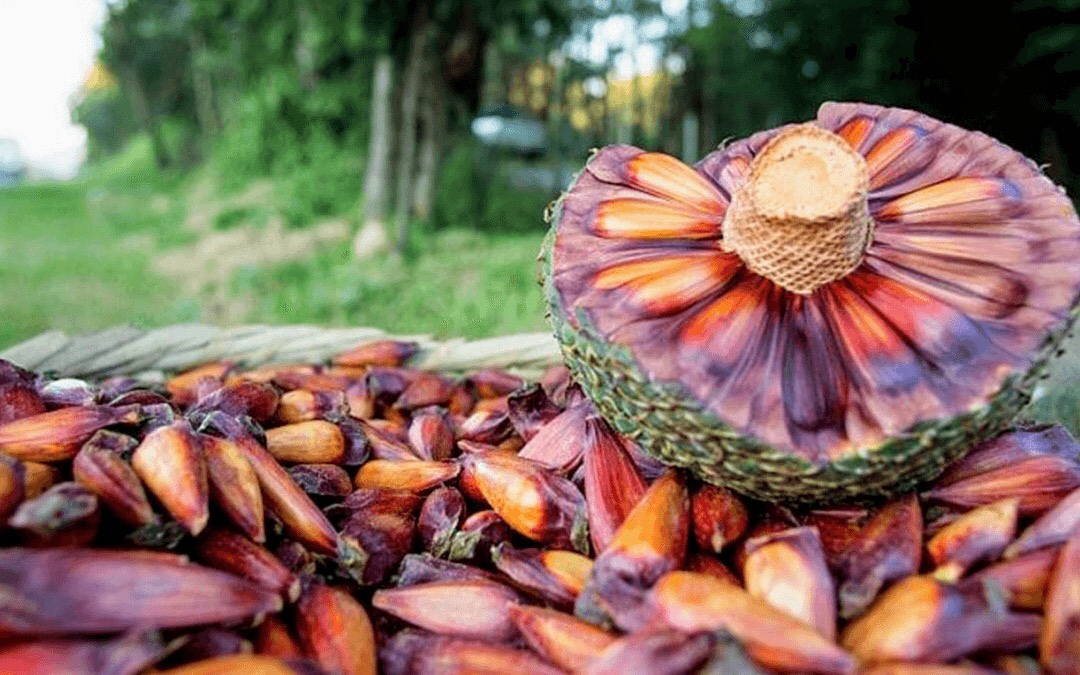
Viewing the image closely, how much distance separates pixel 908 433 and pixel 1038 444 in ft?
1.34

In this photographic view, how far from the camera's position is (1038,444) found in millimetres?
1374

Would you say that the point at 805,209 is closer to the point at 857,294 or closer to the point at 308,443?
the point at 857,294

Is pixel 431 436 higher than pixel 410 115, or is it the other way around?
pixel 410 115

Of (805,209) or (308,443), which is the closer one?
(805,209)

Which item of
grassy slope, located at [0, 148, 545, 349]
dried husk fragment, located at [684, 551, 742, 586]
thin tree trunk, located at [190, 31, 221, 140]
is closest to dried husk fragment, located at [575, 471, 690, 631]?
dried husk fragment, located at [684, 551, 742, 586]

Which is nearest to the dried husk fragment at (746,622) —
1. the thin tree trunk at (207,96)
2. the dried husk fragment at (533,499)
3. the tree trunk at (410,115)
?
the dried husk fragment at (533,499)

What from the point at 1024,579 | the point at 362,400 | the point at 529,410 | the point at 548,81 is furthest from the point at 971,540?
the point at 548,81

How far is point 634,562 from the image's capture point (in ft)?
3.72

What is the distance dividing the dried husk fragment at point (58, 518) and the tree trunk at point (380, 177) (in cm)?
712

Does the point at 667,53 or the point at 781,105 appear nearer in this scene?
the point at 781,105

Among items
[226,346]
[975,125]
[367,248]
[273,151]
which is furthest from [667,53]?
[226,346]

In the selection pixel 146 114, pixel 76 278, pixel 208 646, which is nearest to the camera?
pixel 208 646

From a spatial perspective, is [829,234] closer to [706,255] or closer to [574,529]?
[706,255]

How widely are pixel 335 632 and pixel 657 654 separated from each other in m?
0.43
